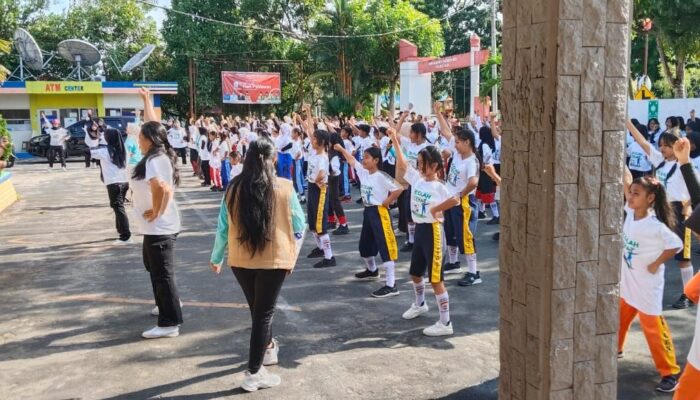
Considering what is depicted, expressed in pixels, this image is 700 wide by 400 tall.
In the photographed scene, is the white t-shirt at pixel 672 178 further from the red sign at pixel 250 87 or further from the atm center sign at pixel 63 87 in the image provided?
the red sign at pixel 250 87

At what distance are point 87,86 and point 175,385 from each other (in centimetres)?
2855

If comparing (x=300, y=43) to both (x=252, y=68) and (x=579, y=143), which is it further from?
(x=579, y=143)

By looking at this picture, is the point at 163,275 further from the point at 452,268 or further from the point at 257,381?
the point at 452,268

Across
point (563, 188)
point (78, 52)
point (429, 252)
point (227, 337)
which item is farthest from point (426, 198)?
point (78, 52)

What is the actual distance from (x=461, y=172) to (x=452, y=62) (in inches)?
691

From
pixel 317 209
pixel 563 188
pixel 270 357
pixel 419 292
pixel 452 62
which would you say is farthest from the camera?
pixel 452 62

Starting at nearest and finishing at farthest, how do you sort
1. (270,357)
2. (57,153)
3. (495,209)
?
(270,357), (495,209), (57,153)

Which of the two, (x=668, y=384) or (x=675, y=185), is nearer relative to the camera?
(x=668, y=384)

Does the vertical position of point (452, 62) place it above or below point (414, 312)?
above

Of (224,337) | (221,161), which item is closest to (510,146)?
(224,337)

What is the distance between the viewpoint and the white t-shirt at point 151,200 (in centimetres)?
534

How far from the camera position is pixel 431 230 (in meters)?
5.57

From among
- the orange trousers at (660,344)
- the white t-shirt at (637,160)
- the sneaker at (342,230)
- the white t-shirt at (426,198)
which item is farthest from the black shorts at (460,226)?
the white t-shirt at (637,160)

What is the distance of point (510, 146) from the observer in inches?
111
